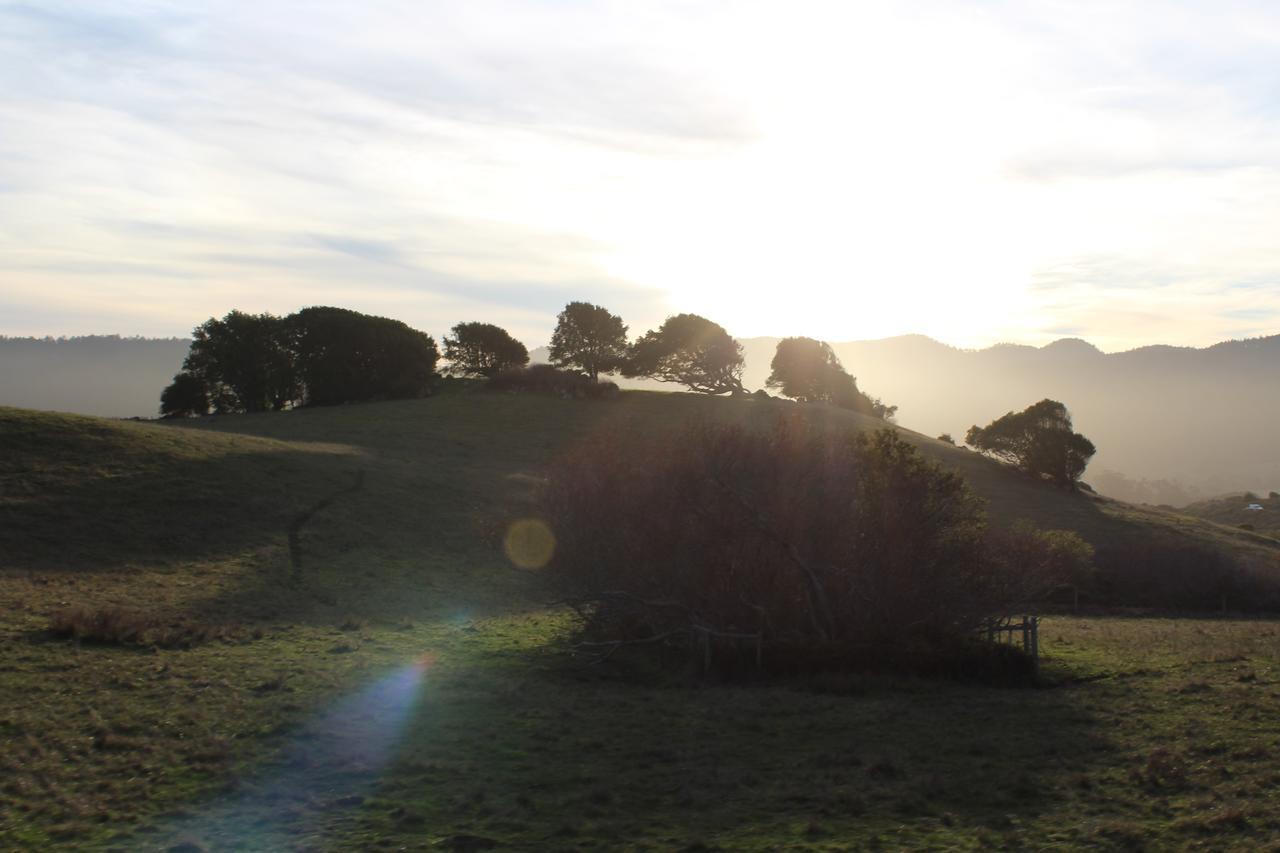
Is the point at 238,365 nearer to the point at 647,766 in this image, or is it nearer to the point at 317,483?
the point at 317,483

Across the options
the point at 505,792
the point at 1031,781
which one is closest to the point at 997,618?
the point at 1031,781

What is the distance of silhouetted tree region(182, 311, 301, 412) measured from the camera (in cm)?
7850

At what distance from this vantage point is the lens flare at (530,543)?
27.4m

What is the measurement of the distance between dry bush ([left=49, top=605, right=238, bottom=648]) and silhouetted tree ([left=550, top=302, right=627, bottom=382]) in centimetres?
7169

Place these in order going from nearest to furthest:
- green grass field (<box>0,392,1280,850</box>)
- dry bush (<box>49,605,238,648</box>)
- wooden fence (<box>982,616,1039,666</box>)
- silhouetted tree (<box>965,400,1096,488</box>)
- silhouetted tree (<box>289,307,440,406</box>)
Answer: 1. green grass field (<box>0,392,1280,850</box>)
2. dry bush (<box>49,605,238,648</box>)
3. wooden fence (<box>982,616,1039,666</box>)
4. silhouetted tree (<box>965,400,1096,488</box>)
5. silhouetted tree (<box>289,307,440,406</box>)

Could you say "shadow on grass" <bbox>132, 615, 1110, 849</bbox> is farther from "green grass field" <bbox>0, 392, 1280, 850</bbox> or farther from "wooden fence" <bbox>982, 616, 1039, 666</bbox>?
"wooden fence" <bbox>982, 616, 1039, 666</bbox>

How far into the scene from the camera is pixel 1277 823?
39.9ft

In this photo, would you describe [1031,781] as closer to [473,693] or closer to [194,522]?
[473,693]

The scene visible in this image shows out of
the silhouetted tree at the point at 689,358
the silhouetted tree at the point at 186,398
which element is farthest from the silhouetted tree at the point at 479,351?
the silhouetted tree at the point at 186,398

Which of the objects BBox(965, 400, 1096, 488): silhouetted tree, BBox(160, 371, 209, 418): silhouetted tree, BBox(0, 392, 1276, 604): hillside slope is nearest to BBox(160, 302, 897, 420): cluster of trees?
BBox(160, 371, 209, 418): silhouetted tree

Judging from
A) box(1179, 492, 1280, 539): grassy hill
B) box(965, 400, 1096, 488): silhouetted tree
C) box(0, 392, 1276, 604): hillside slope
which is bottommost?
box(1179, 492, 1280, 539): grassy hill

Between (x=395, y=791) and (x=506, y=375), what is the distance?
7450 centimetres

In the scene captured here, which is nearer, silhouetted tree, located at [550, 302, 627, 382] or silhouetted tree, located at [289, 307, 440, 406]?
silhouetted tree, located at [289, 307, 440, 406]

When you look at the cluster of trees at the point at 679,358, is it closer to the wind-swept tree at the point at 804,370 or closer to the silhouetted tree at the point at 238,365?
the wind-swept tree at the point at 804,370
